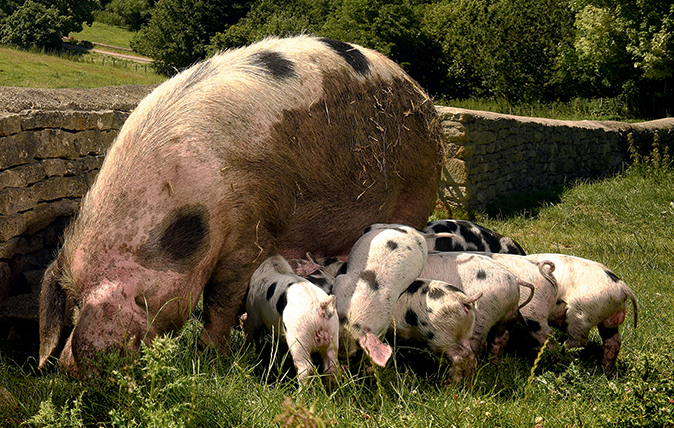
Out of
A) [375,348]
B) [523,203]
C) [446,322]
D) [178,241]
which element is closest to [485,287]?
[446,322]

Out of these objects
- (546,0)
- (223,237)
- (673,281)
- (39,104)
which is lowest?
(673,281)

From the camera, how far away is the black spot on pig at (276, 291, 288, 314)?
2.82m

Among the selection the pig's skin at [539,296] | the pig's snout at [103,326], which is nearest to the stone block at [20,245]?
the pig's snout at [103,326]

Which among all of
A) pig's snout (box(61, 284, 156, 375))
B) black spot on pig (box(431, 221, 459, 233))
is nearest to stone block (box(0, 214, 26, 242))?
pig's snout (box(61, 284, 156, 375))

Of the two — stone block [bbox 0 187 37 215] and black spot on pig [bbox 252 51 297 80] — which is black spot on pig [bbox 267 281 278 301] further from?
stone block [bbox 0 187 37 215]

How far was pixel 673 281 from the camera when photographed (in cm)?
529

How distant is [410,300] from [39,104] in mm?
2732

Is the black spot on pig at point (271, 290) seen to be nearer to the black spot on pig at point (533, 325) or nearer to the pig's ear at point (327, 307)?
the pig's ear at point (327, 307)

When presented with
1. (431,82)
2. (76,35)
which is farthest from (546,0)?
(76,35)

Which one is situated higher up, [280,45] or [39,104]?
[280,45]

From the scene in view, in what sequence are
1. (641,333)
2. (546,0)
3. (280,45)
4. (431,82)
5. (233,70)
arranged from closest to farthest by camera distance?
(233,70)
(280,45)
(641,333)
(546,0)
(431,82)

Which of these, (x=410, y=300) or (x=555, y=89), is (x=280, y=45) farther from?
(x=555, y=89)

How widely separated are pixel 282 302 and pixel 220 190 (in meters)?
0.67

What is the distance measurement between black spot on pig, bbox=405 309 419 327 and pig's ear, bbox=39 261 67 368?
6.02 feet
